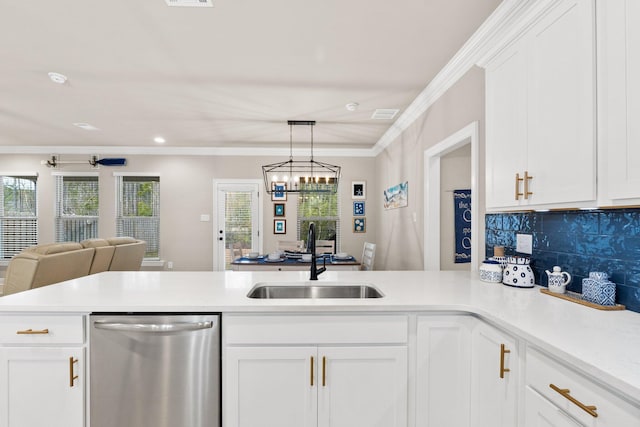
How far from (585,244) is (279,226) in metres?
5.01

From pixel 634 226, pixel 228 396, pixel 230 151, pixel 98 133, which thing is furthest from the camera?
pixel 230 151

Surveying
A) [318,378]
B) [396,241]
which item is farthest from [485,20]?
[396,241]

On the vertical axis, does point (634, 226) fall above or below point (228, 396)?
above

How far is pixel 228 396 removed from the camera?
1473mm

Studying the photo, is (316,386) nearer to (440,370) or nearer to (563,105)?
(440,370)

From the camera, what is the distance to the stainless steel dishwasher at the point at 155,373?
146cm

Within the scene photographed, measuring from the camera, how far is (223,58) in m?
2.60

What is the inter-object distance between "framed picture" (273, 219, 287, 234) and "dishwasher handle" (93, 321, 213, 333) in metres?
4.60

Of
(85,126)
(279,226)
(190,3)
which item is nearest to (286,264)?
(279,226)

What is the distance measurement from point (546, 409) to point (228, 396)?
1.26 metres

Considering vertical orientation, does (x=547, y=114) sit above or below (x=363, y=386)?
above

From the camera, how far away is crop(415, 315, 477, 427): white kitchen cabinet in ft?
4.86

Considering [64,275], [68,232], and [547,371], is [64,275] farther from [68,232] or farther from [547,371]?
[547,371]

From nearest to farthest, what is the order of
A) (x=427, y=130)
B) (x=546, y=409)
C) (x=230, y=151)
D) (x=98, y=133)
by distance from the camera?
(x=546, y=409) < (x=427, y=130) < (x=98, y=133) < (x=230, y=151)
